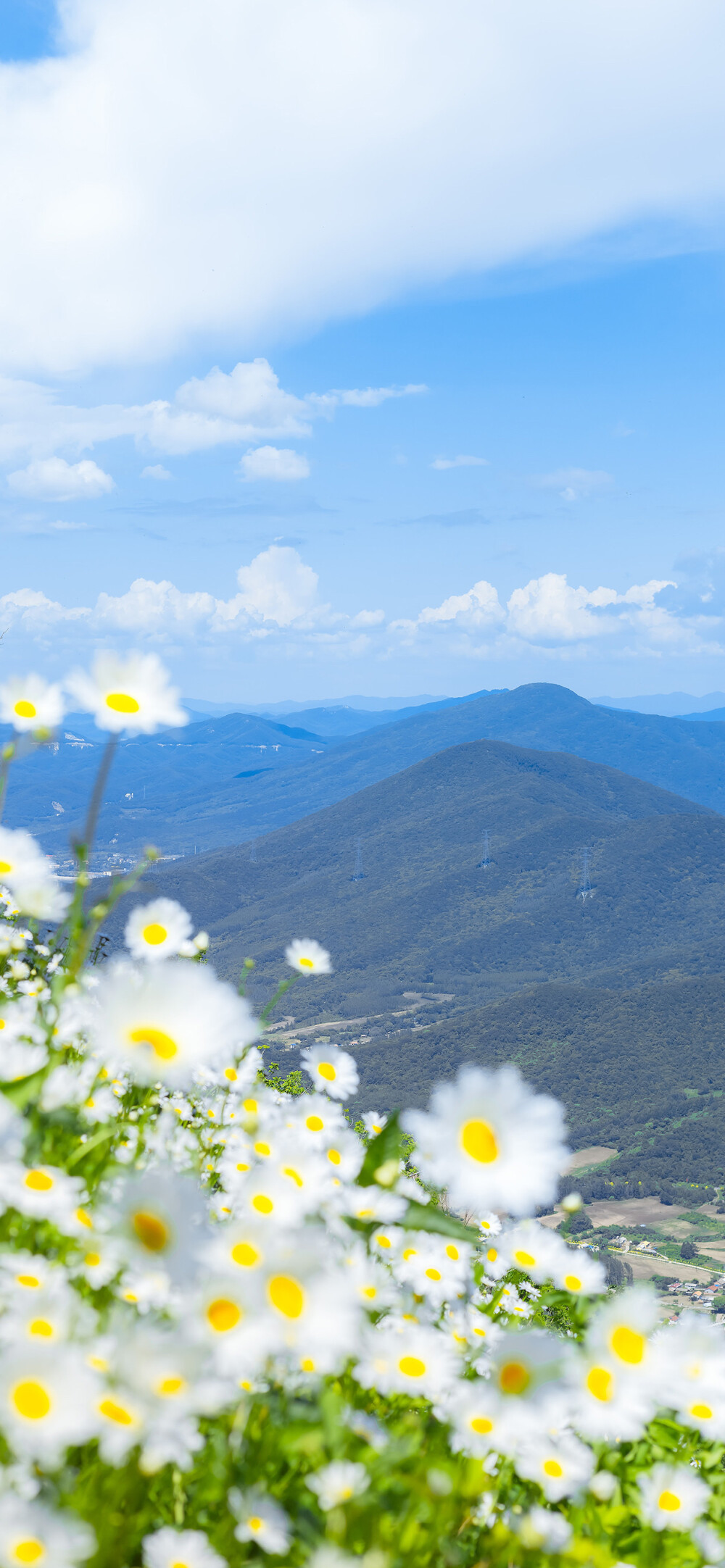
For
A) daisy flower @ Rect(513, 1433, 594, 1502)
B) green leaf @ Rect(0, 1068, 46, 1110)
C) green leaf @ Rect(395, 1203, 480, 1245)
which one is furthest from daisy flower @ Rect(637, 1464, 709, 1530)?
green leaf @ Rect(0, 1068, 46, 1110)

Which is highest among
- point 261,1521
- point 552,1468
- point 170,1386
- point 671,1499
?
point 170,1386

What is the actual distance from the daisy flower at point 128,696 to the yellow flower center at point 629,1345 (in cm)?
154

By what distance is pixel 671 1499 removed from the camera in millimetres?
2090

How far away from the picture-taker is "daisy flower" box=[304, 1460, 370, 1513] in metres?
1.52

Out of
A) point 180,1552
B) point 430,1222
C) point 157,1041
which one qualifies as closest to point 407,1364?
point 430,1222

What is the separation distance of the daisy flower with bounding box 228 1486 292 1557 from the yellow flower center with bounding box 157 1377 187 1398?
0.37 meters

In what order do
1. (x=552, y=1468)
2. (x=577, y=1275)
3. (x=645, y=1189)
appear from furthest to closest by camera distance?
(x=645, y=1189) < (x=577, y=1275) < (x=552, y=1468)

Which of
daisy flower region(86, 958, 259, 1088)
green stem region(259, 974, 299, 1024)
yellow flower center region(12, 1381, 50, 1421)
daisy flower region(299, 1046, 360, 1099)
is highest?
daisy flower region(86, 958, 259, 1088)

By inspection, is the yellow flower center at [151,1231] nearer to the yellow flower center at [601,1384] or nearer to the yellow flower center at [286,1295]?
the yellow flower center at [286,1295]

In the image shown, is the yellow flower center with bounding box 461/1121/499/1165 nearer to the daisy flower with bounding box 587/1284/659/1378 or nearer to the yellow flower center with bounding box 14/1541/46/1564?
the daisy flower with bounding box 587/1284/659/1378

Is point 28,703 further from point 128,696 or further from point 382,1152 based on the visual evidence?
point 382,1152

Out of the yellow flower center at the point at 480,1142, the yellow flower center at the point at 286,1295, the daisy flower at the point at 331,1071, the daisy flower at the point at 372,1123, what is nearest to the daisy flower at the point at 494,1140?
the yellow flower center at the point at 480,1142

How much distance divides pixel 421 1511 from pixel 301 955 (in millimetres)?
1431

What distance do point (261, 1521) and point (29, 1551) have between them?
569 mm
